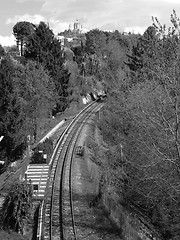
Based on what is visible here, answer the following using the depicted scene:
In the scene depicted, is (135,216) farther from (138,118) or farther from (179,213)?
(138,118)

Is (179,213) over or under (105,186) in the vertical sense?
over

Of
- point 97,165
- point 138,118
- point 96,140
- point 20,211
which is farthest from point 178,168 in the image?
point 96,140

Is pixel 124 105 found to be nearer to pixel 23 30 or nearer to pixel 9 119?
pixel 9 119

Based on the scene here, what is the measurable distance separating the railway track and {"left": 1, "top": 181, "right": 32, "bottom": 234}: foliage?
0.87 meters

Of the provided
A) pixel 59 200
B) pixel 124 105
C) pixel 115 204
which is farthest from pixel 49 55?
pixel 115 204

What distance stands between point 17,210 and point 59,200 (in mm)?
3783

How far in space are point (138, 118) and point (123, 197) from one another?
11.5m

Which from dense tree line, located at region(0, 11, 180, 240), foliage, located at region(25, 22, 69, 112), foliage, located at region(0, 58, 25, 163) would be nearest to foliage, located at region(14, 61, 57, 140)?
dense tree line, located at region(0, 11, 180, 240)

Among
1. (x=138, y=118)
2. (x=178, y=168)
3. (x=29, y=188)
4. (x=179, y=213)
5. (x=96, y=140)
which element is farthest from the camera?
(x=96, y=140)

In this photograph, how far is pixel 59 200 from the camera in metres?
19.1

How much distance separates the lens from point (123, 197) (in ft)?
67.1

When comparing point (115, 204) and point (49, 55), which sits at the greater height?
point (49, 55)

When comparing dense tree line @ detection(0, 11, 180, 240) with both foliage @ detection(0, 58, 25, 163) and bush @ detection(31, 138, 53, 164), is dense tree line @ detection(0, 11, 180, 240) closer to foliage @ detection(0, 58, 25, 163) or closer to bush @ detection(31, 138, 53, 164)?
foliage @ detection(0, 58, 25, 163)

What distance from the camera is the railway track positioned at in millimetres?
15273
